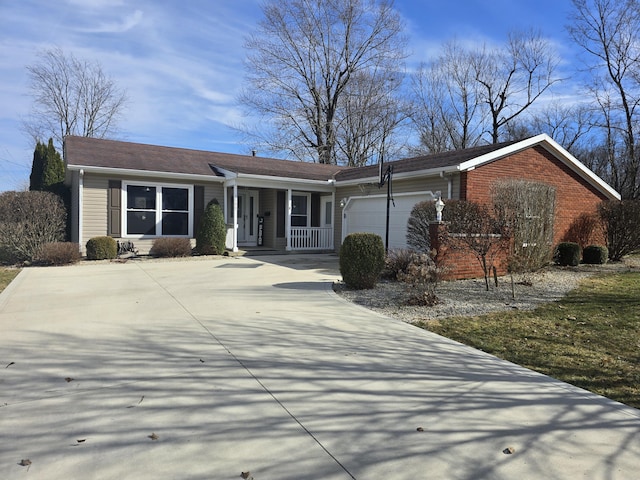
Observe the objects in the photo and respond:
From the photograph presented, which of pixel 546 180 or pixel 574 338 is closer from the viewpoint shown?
pixel 574 338

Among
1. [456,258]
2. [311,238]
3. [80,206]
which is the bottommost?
[456,258]

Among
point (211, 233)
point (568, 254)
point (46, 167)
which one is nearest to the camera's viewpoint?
point (568, 254)

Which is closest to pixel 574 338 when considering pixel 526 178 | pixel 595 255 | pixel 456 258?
pixel 456 258

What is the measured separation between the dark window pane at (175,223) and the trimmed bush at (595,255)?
13.1m

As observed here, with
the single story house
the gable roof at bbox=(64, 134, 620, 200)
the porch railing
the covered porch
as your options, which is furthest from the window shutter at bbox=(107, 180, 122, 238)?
the porch railing

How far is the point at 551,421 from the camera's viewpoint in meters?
3.21

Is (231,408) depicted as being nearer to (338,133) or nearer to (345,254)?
(345,254)

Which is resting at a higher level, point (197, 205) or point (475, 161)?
point (475, 161)

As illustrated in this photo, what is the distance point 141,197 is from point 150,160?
1.61m

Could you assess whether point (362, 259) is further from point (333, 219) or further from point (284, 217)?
point (284, 217)

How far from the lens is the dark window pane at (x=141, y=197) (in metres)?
14.4

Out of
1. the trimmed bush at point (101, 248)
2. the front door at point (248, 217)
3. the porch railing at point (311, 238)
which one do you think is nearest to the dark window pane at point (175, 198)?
the trimmed bush at point (101, 248)

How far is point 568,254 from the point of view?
12711 mm

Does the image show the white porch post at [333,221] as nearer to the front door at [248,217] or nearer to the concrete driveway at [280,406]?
the front door at [248,217]
